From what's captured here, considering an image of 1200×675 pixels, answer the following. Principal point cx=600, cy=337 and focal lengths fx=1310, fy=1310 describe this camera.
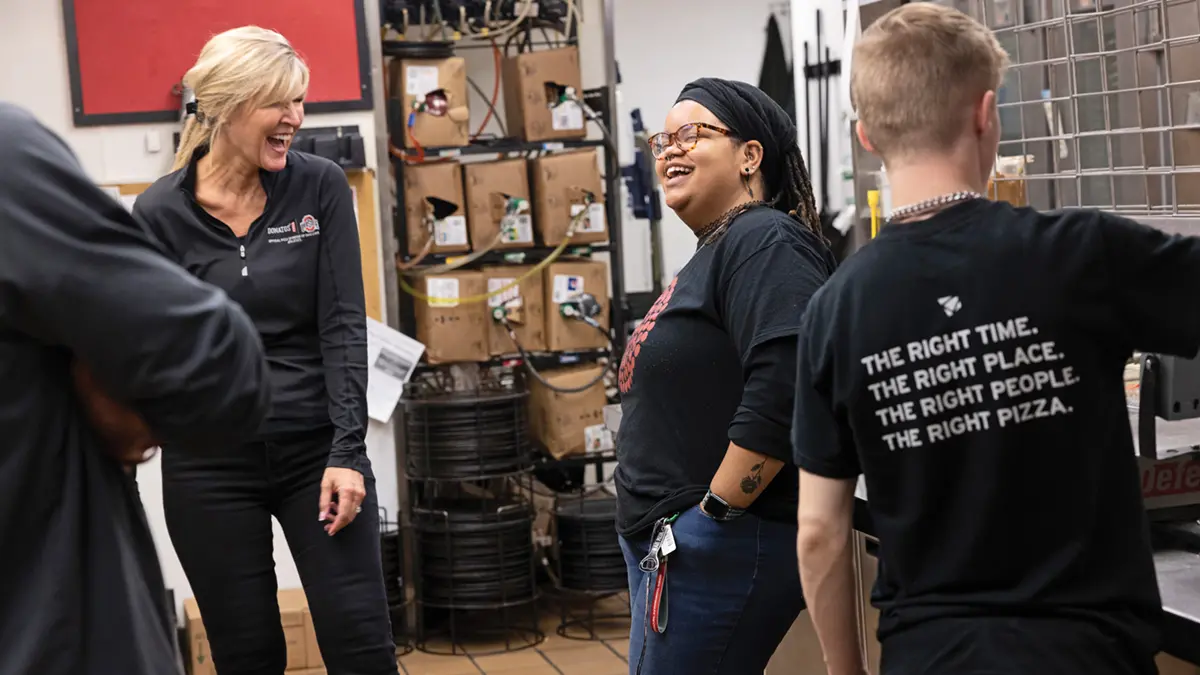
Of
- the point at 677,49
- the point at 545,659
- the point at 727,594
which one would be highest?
the point at 677,49

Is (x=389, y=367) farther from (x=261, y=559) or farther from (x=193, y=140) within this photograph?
(x=261, y=559)

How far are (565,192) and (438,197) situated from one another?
0.48 metres

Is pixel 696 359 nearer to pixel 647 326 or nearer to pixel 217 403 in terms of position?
pixel 647 326

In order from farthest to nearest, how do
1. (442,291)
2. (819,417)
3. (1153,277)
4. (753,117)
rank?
(442,291), (753,117), (819,417), (1153,277)

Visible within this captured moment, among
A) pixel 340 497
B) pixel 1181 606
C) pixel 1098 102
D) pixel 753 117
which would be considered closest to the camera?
pixel 1181 606

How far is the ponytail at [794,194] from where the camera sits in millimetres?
2174

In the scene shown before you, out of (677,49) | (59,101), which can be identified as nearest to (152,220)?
(59,101)

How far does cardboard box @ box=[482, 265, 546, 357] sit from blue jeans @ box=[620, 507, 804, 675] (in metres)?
3.00

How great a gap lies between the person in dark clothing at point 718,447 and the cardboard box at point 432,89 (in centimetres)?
289

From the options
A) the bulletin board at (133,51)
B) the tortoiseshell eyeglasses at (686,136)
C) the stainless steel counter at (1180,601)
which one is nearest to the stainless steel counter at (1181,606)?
the stainless steel counter at (1180,601)

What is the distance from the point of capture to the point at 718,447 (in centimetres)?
198

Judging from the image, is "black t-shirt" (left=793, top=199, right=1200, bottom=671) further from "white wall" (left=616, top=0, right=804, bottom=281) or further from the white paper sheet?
"white wall" (left=616, top=0, right=804, bottom=281)

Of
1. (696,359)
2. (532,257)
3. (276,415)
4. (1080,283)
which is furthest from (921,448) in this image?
(532,257)

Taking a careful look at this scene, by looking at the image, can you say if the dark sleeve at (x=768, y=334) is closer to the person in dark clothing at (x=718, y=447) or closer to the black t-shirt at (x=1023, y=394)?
the person in dark clothing at (x=718, y=447)
